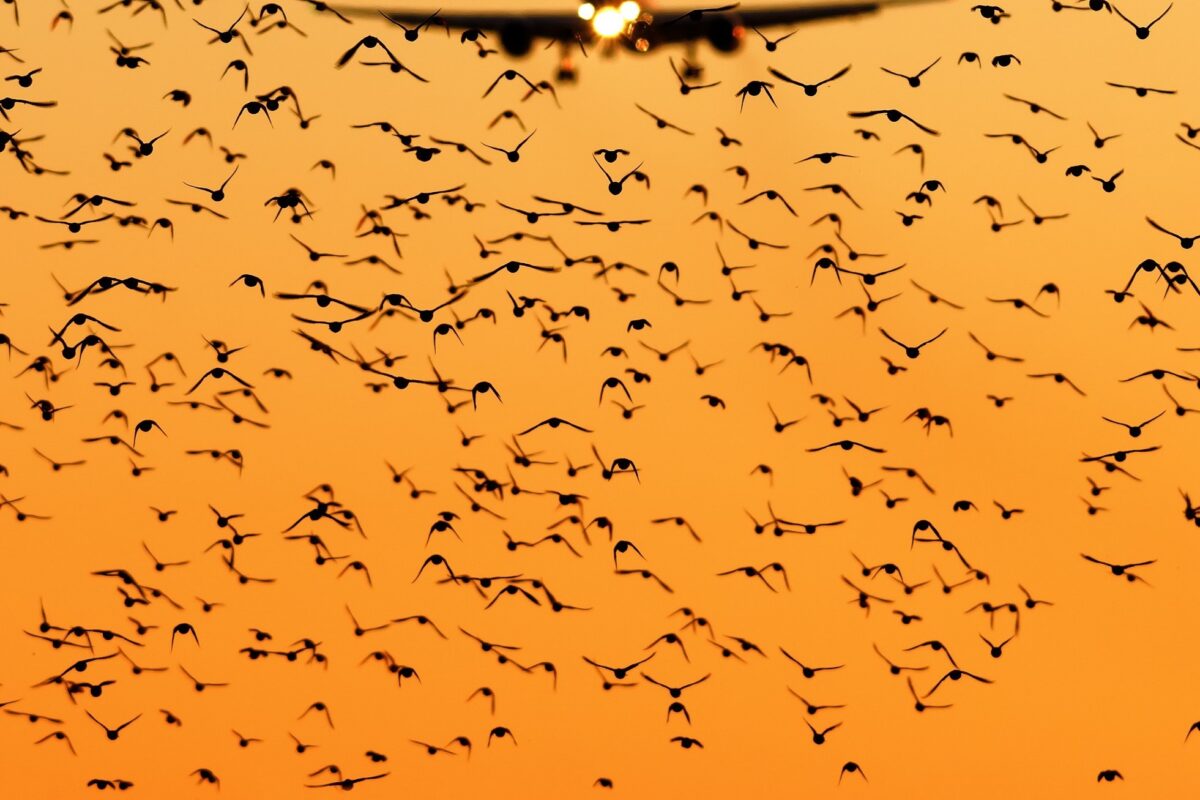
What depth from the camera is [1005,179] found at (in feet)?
8.35

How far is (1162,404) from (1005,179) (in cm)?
57

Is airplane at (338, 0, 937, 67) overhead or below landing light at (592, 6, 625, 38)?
overhead

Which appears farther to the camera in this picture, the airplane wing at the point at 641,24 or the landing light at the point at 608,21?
the airplane wing at the point at 641,24

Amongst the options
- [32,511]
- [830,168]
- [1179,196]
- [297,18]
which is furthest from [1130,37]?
[32,511]

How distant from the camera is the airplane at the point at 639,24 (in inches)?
98.3

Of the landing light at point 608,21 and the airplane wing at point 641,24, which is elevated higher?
the airplane wing at point 641,24

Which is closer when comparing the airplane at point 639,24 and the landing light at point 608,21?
the landing light at point 608,21

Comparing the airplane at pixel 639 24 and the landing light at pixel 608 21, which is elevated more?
the airplane at pixel 639 24

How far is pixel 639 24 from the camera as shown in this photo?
95.8 inches

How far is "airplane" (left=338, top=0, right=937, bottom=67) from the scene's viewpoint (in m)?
2.50

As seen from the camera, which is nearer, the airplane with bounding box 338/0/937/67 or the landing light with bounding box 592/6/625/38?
the landing light with bounding box 592/6/625/38

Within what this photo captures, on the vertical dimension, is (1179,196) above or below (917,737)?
above

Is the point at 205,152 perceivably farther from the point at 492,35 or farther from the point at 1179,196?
the point at 1179,196

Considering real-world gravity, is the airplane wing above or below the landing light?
above
